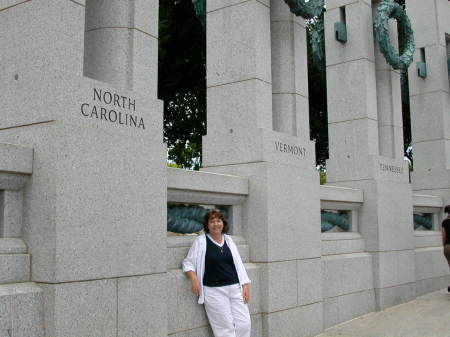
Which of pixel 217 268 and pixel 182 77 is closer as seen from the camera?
pixel 217 268

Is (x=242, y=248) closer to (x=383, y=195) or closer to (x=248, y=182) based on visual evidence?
(x=248, y=182)

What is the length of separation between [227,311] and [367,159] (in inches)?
230

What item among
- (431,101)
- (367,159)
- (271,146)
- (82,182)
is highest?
(431,101)

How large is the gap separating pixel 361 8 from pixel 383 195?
3744 millimetres

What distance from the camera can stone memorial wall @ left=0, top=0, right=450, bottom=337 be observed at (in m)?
5.07

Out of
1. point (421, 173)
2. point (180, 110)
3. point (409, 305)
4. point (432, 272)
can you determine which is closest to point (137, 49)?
point (409, 305)

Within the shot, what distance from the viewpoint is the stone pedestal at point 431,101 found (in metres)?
14.7

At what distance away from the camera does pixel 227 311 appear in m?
6.41

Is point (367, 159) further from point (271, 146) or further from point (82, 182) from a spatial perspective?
point (82, 182)

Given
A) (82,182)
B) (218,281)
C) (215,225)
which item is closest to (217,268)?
(218,281)

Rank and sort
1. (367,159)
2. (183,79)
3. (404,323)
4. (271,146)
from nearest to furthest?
(271,146) < (404,323) < (367,159) < (183,79)

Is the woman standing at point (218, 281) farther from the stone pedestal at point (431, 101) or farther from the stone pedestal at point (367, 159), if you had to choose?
the stone pedestal at point (431, 101)

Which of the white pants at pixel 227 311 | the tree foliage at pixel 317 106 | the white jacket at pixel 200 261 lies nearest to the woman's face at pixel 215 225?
the white jacket at pixel 200 261

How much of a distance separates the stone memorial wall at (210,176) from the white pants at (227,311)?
261 mm
